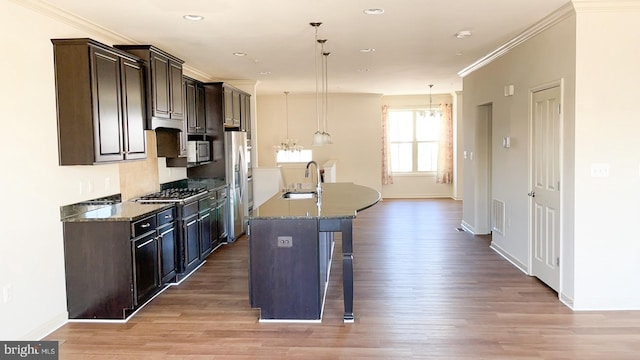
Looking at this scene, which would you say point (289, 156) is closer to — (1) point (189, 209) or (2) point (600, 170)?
(1) point (189, 209)

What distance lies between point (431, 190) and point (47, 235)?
32.6ft

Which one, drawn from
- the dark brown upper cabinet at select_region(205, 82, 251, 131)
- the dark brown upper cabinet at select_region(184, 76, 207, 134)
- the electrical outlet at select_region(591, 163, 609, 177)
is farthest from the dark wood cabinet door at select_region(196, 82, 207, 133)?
the electrical outlet at select_region(591, 163, 609, 177)

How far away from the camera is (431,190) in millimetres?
12391

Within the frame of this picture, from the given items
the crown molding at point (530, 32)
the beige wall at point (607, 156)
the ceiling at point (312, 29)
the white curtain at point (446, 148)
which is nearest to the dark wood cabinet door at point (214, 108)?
the ceiling at point (312, 29)

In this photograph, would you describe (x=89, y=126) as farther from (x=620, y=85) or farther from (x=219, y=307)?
(x=620, y=85)

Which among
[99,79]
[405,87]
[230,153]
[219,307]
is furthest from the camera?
[405,87]

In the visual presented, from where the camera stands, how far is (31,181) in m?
3.63

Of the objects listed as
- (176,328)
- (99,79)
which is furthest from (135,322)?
(99,79)

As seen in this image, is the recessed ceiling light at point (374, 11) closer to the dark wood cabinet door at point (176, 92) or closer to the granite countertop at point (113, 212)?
the dark wood cabinet door at point (176, 92)

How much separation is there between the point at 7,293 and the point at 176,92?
2861 mm

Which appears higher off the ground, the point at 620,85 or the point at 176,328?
the point at 620,85

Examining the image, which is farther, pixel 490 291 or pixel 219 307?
pixel 490 291

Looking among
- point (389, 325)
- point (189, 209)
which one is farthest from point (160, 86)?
point (389, 325)

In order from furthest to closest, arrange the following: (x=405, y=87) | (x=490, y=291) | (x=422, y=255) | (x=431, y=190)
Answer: (x=431, y=190) < (x=405, y=87) < (x=422, y=255) < (x=490, y=291)
